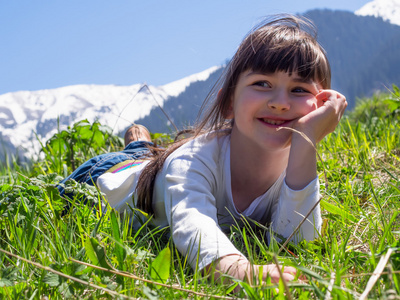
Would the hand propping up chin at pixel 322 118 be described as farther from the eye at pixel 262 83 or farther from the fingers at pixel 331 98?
the eye at pixel 262 83

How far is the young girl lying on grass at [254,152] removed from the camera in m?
1.79

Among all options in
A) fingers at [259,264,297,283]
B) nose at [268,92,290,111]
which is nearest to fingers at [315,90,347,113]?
nose at [268,92,290,111]

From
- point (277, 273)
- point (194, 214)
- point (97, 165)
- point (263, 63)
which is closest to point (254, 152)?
point (263, 63)

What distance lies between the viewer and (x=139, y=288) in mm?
1077

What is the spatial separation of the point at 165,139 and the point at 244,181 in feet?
5.92

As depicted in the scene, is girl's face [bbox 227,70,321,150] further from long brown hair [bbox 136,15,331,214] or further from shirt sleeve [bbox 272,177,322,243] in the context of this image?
shirt sleeve [bbox 272,177,322,243]

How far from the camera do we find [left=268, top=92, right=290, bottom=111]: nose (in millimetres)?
1884

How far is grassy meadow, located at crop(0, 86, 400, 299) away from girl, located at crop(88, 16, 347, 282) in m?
0.13

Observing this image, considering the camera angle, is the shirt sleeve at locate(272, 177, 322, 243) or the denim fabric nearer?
the shirt sleeve at locate(272, 177, 322, 243)

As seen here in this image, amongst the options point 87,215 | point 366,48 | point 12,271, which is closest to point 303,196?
point 87,215

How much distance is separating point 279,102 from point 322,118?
214 mm

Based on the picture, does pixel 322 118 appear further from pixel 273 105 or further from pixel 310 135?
pixel 273 105

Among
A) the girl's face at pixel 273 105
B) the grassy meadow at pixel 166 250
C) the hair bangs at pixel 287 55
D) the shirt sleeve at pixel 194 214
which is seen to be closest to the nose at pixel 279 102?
the girl's face at pixel 273 105

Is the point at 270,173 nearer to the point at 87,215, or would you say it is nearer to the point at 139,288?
the point at 87,215
